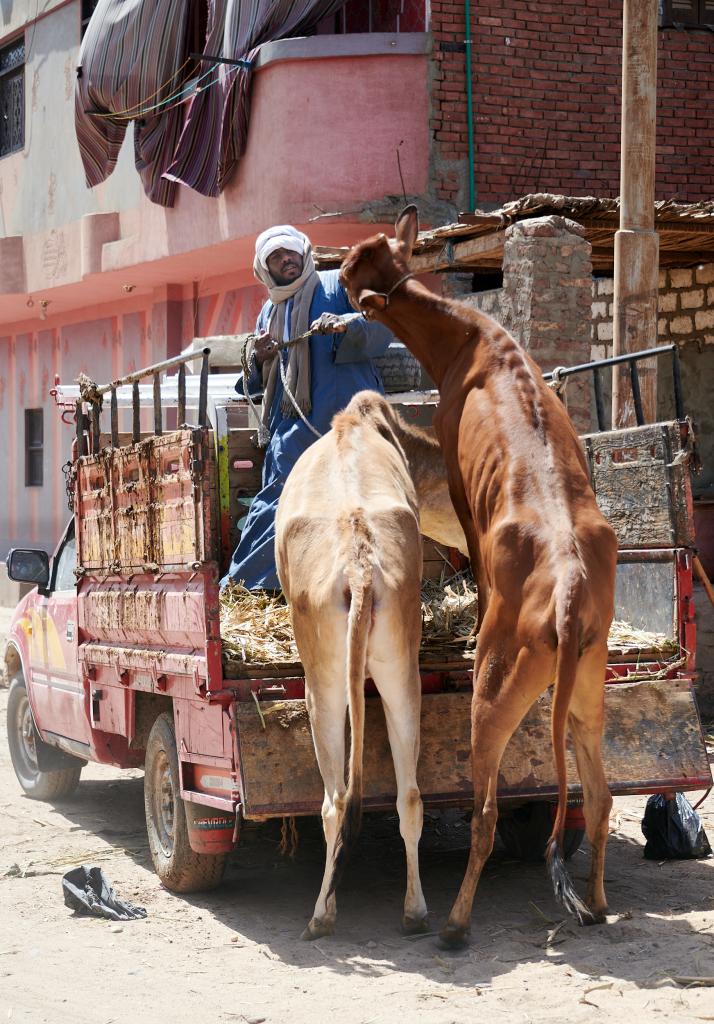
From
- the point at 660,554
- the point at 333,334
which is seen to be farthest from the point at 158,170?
the point at 660,554

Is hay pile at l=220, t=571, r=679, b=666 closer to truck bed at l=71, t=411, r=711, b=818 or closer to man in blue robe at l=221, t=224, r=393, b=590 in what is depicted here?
truck bed at l=71, t=411, r=711, b=818

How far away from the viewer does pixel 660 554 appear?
5676mm

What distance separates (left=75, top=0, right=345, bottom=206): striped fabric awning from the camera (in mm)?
12773

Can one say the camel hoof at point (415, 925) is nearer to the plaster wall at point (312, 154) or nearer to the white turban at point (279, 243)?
the white turban at point (279, 243)

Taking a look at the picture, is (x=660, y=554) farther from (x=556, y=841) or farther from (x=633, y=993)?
(x=633, y=993)

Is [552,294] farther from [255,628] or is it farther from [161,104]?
[161,104]

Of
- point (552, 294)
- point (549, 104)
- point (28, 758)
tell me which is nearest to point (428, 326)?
point (28, 758)

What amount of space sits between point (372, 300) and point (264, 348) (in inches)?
41.4

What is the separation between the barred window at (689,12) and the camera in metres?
13.8

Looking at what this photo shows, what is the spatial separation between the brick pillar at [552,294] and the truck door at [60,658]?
3974 mm

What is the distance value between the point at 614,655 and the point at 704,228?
18.7 feet

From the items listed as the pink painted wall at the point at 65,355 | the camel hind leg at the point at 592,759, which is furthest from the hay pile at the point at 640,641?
the pink painted wall at the point at 65,355

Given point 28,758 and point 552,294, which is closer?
point 28,758

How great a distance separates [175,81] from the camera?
1394 centimetres
